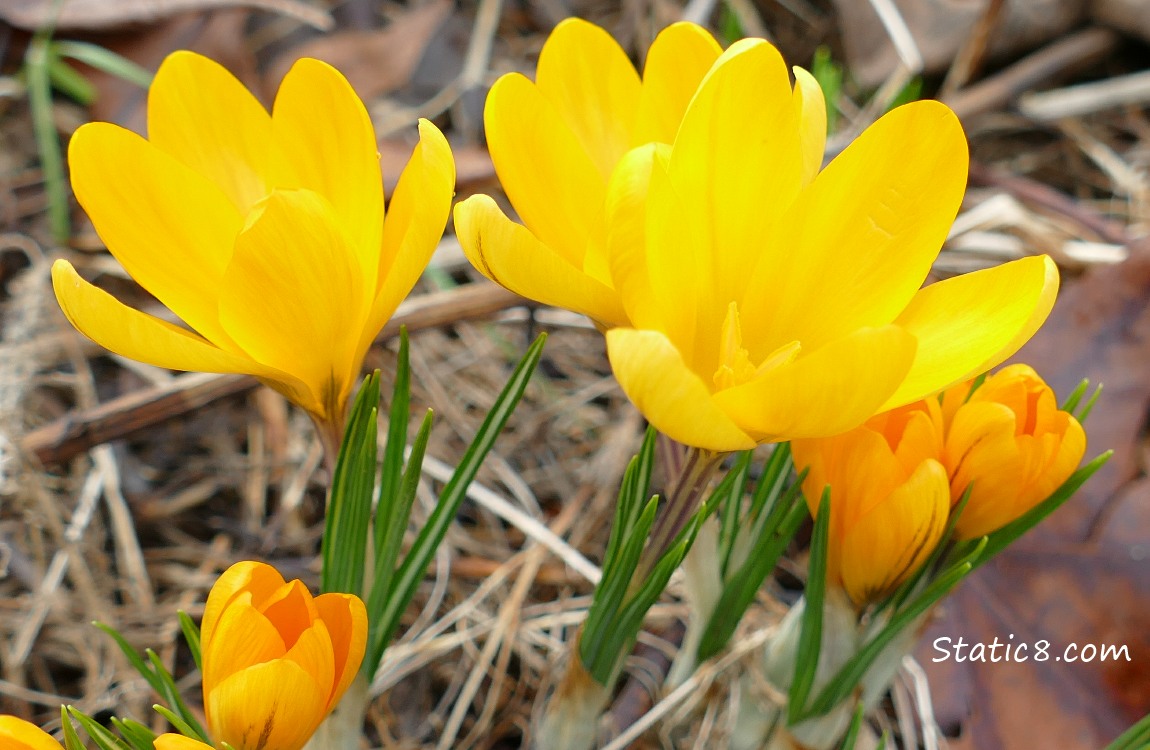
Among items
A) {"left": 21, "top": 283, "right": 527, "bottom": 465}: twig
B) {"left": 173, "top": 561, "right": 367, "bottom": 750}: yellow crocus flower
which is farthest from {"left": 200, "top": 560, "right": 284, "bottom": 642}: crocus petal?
{"left": 21, "top": 283, "right": 527, "bottom": 465}: twig

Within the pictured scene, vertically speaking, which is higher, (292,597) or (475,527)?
(292,597)

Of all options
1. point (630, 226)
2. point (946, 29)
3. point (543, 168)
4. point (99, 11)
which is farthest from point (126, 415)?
point (946, 29)

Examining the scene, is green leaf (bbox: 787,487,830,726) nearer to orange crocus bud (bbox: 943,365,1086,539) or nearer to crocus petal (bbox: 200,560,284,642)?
orange crocus bud (bbox: 943,365,1086,539)

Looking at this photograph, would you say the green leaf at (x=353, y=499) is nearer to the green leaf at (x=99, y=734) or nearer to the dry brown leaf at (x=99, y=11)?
the green leaf at (x=99, y=734)

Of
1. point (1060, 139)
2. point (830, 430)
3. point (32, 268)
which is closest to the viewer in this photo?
point (830, 430)

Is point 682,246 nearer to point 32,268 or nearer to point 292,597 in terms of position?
point 292,597

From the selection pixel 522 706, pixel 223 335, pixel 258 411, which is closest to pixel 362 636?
pixel 223 335
